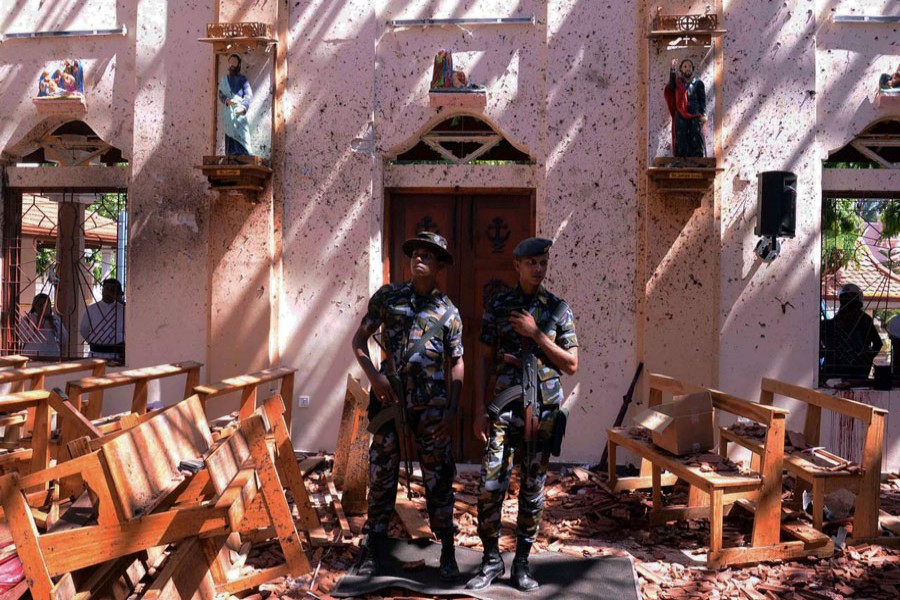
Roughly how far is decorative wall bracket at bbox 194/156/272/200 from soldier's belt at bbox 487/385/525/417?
13.3 ft

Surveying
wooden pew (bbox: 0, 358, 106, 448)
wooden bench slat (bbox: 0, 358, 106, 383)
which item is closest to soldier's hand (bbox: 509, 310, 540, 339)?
wooden bench slat (bbox: 0, 358, 106, 383)

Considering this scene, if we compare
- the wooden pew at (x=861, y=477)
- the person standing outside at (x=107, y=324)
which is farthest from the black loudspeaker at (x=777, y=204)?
the person standing outside at (x=107, y=324)

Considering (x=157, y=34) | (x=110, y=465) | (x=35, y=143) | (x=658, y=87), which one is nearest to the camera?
(x=110, y=465)

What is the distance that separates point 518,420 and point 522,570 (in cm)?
92

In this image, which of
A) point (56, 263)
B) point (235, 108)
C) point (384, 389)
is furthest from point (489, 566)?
point (56, 263)

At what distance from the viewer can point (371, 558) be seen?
16.5ft

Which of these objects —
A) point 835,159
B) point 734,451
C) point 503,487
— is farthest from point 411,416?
point 835,159

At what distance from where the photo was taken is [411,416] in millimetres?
4980

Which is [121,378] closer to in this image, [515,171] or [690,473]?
[515,171]

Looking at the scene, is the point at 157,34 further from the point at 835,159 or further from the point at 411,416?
the point at 835,159

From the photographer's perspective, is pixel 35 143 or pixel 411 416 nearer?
pixel 411 416

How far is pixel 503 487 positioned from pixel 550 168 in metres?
3.95

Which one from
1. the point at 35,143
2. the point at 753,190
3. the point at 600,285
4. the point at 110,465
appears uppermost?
the point at 35,143

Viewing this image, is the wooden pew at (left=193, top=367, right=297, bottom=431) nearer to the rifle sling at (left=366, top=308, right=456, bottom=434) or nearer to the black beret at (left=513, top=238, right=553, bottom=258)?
the rifle sling at (left=366, top=308, right=456, bottom=434)
